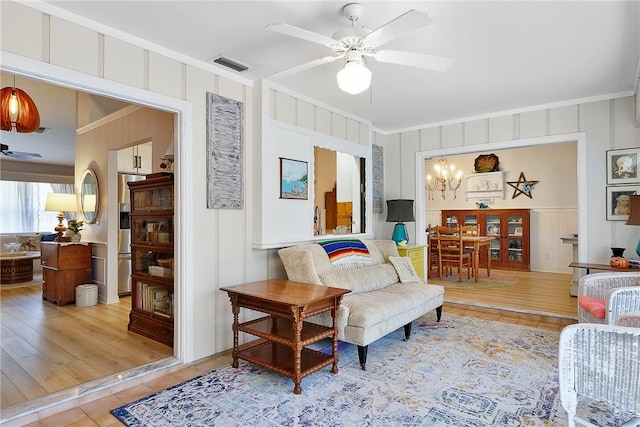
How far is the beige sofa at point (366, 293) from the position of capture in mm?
2877

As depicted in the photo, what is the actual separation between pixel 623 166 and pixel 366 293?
3.04m

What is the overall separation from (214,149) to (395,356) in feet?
7.74

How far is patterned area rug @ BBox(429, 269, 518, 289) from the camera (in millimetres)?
6049

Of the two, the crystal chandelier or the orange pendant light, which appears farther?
the crystal chandelier

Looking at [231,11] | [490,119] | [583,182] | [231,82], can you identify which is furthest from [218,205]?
[583,182]

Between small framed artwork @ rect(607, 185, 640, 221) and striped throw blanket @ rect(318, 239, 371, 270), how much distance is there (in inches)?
103

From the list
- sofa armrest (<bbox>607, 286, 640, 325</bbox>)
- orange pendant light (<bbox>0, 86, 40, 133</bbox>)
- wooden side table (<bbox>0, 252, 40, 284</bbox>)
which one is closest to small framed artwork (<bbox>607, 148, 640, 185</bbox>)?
sofa armrest (<bbox>607, 286, 640, 325</bbox>)

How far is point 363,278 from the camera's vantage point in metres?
3.60

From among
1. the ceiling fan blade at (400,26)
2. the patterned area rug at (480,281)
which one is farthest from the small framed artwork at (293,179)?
the patterned area rug at (480,281)

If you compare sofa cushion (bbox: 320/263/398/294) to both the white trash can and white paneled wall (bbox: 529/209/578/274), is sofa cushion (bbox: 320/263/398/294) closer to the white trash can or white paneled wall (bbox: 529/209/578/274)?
the white trash can

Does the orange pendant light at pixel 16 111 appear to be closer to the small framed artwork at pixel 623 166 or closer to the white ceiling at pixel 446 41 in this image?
the white ceiling at pixel 446 41

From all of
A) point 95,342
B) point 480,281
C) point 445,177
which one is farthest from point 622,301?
point 445,177

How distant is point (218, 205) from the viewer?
3.16 metres

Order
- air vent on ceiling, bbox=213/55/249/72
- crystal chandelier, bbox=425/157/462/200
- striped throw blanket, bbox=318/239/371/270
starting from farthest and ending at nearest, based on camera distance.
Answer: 1. crystal chandelier, bbox=425/157/462/200
2. striped throw blanket, bbox=318/239/371/270
3. air vent on ceiling, bbox=213/55/249/72
